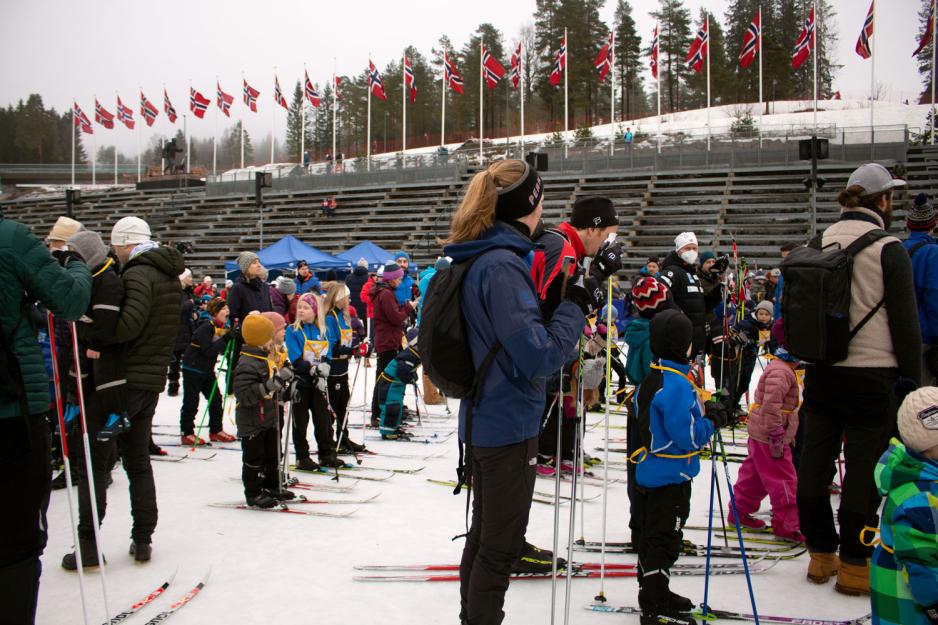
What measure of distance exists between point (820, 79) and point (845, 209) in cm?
5617

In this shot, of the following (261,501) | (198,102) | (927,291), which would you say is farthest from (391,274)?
(198,102)

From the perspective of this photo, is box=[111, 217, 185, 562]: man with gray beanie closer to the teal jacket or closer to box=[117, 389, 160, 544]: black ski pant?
box=[117, 389, 160, 544]: black ski pant

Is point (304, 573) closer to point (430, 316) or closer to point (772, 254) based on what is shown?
→ point (430, 316)

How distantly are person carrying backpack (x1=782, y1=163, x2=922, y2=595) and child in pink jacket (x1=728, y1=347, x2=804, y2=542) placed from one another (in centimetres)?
81

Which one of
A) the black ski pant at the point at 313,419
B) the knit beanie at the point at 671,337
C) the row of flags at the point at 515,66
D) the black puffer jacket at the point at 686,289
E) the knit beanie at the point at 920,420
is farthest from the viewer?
the row of flags at the point at 515,66

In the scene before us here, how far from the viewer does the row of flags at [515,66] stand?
28.5 m

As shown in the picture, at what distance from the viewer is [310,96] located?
118ft

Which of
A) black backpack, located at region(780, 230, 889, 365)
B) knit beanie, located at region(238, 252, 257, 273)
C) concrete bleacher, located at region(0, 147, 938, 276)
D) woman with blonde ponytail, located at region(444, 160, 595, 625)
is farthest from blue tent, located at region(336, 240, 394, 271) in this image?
woman with blonde ponytail, located at region(444, 160, 595, 625)

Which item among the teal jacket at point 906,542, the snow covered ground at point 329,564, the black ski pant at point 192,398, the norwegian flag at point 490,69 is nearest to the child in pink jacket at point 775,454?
the snow covered ground at point 329,564

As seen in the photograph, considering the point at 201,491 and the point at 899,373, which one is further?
A: the point at 201,491

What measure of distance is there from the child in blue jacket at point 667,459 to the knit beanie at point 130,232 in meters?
3.22

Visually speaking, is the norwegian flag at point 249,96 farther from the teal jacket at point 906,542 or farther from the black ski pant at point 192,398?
the teal jacket at point 906,542

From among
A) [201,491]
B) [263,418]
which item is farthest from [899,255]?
[201,491]

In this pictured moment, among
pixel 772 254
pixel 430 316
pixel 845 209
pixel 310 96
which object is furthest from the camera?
pixel 310 96
